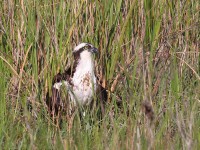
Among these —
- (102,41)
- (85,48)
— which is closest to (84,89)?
(85,48)

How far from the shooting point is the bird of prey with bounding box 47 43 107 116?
5445 mm

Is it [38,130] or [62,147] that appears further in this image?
[38,130]

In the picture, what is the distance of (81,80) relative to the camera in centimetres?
561

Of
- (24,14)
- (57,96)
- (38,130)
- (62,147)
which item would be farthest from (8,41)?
(62,147)

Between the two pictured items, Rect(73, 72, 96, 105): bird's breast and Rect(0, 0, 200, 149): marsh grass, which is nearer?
Rect(0, 0, 200, 149): marsh grass

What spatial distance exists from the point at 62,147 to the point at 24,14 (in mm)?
1970

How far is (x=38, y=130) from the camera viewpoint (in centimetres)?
443

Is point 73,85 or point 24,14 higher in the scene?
point 24,14

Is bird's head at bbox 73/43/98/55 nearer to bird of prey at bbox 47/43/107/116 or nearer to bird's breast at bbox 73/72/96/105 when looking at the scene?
bird of prey at bbox 47/43/107/116

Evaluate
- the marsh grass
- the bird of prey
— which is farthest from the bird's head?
the marsh grass

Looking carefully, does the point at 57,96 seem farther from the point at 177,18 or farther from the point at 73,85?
the point at 177,18

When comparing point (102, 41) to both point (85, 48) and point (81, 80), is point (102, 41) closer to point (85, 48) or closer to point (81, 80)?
point (85, 48)

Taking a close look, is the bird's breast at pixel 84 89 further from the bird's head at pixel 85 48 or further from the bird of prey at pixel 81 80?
the bird's head at pixel 85 48

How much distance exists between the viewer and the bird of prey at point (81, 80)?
214 inches
